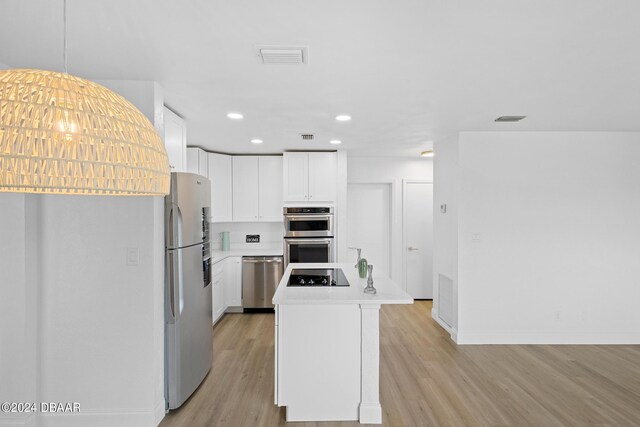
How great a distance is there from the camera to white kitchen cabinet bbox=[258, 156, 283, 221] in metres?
4.88

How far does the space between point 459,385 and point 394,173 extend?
3319 millimetres

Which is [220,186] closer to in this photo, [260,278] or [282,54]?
[260,278]

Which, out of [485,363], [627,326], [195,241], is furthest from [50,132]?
[627,326]

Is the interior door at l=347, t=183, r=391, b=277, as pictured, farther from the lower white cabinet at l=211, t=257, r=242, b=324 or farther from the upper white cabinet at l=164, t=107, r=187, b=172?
the upper white cabinet at l=164, t=107, r=187, b=172

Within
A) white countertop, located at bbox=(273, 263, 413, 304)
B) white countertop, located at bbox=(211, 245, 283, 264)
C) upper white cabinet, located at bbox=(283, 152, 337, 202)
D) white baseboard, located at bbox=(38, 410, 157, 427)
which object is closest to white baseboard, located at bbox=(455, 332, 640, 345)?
white countertop, located at bbox=(273, 263, 413, 304)

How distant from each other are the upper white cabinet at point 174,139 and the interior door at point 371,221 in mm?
2991

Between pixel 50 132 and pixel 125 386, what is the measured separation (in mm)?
2216

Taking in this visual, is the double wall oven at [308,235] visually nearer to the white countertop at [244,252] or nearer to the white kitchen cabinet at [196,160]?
the white countertop at [244,252]

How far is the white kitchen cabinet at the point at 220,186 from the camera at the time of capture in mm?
4656

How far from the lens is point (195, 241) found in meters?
2.60

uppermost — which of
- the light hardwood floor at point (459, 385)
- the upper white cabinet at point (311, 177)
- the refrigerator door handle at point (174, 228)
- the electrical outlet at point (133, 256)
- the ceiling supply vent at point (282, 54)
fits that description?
the ceiling supply vent at point (282, 54)

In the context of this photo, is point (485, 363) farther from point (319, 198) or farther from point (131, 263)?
point (131, 263)

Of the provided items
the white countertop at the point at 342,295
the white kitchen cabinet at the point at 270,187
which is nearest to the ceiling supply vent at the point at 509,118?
the white countertop at the point at 342,295

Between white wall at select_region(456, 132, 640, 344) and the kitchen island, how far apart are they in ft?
5.97
